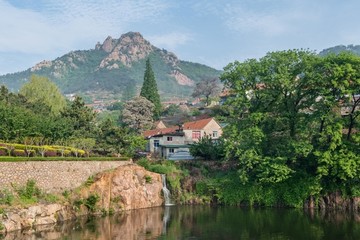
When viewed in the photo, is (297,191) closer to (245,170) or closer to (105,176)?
(245,170)

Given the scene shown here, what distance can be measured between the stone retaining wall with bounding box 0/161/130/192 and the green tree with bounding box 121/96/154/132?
3767 centimetres

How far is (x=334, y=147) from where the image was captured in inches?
1435

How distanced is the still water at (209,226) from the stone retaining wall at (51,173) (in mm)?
4349

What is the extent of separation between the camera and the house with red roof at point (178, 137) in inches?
2355

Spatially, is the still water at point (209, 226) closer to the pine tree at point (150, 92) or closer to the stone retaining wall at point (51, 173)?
the stone retaining wall at point (51, 173)

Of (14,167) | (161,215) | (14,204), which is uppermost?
(14,167)

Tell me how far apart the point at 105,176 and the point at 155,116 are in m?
58.3

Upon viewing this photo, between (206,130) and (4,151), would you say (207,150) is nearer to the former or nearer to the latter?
(206,130)

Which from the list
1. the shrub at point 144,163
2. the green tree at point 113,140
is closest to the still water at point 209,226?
the shrub at point 144,163

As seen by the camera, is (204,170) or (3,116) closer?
(3,116)

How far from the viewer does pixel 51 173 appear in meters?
35.2

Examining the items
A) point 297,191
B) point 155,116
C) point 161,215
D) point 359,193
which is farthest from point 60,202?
point 155,116

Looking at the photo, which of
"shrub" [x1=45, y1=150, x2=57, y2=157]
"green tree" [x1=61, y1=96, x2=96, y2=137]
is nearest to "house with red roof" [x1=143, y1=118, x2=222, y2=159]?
"green tree" [x1=61, y1=96, x2=96, y2=137]

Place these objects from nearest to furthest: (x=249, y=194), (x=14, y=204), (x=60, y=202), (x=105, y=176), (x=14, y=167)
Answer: (x=14, y=204), (x=14, y=167), (x=60, y=202), (x=105, y=176), (x=249, y=194)
